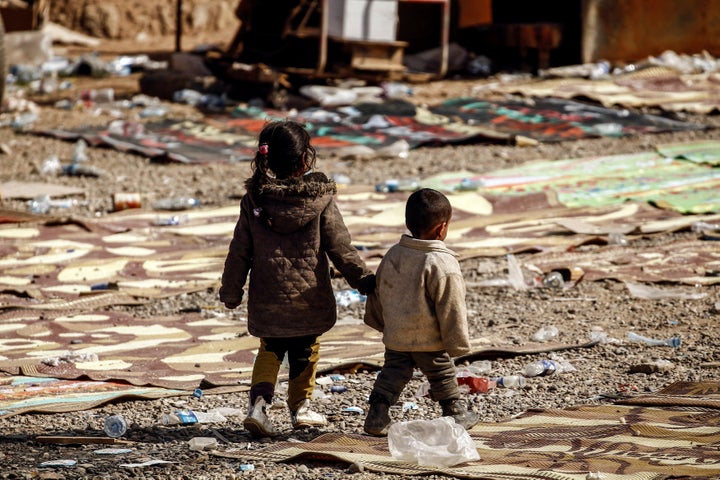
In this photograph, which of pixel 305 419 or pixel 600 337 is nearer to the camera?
pixel 305 419

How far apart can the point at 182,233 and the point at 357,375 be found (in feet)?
9.75

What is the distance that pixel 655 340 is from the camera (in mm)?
4938

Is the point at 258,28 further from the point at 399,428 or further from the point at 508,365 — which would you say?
the point at 399,428

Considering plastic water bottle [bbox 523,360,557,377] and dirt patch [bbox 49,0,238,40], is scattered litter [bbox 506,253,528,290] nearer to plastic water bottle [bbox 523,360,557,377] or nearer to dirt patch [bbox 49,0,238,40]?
plastic water bottle [bbox 523,360,557,377]

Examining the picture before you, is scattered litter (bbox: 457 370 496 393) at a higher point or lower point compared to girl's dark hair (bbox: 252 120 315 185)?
lower

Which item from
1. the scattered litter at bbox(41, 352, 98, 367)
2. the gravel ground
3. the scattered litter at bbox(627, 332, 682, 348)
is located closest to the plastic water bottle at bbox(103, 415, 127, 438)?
the gravel ground

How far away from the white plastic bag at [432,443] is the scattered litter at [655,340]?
5.89 ft

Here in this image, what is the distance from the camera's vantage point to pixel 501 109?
11.3 metres

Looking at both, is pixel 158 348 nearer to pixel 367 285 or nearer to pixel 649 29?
pixel 367 285

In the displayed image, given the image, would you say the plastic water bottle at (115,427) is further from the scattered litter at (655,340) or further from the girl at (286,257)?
the scattered litter at (655,340)

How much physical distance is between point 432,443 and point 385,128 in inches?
291

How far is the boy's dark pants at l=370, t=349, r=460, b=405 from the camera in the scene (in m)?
3.64

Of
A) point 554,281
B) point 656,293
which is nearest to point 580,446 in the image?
point 656,293

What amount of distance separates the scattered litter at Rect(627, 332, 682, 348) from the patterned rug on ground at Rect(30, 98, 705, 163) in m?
4.96
